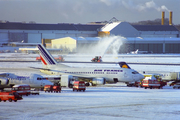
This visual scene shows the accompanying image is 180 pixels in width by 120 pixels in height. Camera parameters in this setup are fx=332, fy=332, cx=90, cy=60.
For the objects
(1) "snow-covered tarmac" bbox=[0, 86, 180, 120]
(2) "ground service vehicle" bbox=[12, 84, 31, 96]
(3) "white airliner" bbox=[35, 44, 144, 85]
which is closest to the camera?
(1) "snow-covered tarmac" bbox=[0, 86, 180, 120]

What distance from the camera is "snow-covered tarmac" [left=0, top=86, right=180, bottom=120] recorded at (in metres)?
28.0

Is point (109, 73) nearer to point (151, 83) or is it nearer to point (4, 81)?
point (151, 83)

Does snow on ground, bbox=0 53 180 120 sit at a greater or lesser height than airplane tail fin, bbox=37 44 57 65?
lesser

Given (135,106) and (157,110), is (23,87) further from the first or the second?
(157,110)

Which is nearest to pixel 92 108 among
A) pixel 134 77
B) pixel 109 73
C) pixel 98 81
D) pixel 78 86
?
pixel 78 86

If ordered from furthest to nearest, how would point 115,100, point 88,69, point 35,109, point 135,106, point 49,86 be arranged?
point 88,69 < point 49,86 < point 115,100 < point 135,106 < point 35,109

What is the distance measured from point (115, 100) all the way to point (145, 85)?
16234 millimetres

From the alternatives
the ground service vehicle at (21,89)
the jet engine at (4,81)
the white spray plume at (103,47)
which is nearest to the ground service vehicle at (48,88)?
the ground service vehicle at (21,89)

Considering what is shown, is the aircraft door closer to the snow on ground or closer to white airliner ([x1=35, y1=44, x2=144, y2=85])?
white airliner ([x1=35, y1=44, x2=144, y2=85])

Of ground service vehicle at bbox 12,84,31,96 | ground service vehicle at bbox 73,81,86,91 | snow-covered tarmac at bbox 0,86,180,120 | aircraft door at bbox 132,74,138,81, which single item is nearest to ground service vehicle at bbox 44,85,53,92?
ground service vehicle at bbox 73,81,86,91

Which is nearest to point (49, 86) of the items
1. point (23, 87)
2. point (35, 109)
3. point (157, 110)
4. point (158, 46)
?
point (23, 87)

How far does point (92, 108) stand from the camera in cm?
3209

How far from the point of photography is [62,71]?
5881cm

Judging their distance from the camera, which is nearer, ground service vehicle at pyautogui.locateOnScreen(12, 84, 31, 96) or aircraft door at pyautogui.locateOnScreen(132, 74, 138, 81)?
ground service vehicle at pyautogui.locateOnScreen(12, 84, 31, 96)
